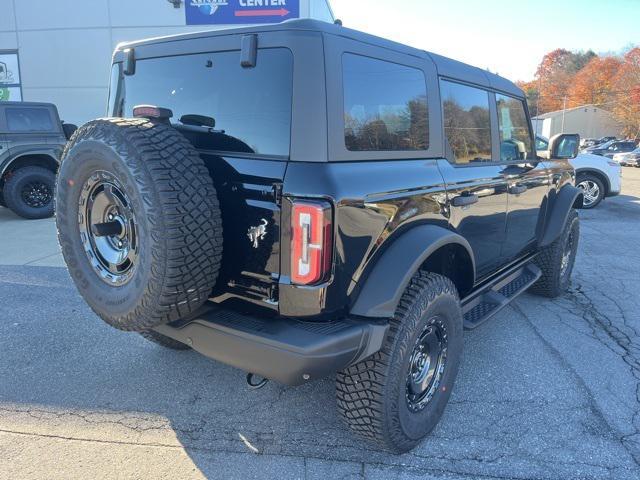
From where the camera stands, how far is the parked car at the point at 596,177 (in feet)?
34.3

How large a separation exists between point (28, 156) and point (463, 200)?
8757 mm

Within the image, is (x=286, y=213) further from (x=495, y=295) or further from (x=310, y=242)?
(x=495, y=295)

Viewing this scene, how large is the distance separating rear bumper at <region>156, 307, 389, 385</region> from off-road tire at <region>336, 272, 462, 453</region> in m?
0.15

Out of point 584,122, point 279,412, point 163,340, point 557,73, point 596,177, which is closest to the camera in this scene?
point 279,412

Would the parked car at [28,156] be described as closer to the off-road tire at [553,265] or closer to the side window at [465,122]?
the side window at [465,122]

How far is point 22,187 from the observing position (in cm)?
883

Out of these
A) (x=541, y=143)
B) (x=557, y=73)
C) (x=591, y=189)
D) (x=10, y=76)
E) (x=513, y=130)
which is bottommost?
(x=591, y=189)

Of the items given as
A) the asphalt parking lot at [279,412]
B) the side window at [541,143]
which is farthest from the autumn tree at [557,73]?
the asphalt parking lot at [279,412]

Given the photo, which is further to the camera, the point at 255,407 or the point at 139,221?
the point at 255,407

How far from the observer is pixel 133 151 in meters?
2.01

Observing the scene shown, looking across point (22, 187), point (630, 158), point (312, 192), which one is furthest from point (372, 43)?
point (630, 158)

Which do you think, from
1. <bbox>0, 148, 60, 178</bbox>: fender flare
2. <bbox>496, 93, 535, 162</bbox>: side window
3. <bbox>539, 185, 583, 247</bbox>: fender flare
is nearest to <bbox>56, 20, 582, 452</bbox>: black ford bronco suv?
<bbox>496, 93, 535, 162</bbox>: side window

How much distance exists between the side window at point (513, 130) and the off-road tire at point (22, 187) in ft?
26.2

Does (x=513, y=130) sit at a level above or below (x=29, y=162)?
above
